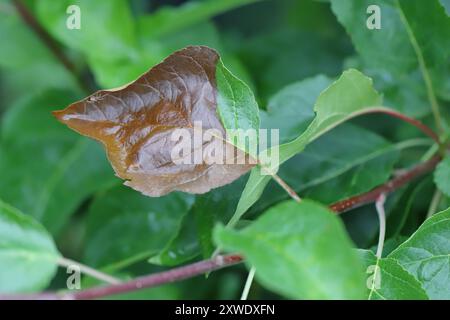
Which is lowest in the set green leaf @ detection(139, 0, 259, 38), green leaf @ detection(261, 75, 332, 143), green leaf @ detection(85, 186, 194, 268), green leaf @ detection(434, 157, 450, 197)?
green leaf @ detection(85, 186, 194, 268)

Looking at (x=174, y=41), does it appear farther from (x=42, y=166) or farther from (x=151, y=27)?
(x=42, y=166)

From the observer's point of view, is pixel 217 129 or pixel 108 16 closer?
pixel 217 129

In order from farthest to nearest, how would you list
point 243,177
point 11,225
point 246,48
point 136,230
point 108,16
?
point 246,48 → point 108,16 → point 136,230 → point 243,177 → point 11,225

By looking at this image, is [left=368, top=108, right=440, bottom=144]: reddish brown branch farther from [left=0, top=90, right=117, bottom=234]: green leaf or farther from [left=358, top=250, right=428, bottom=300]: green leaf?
[left=0, top=90, right=117, bottom=234]: green leaf

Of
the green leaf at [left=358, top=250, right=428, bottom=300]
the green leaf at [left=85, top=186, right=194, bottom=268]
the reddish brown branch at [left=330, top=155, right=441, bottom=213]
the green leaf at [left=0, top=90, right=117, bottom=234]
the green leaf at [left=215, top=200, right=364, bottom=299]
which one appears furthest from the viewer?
the green leaf at [left=0, top=90, right=117, bottom=234]

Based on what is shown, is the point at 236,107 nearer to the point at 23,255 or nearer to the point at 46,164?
the point at 23,255

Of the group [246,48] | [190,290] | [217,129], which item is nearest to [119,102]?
[217,129]

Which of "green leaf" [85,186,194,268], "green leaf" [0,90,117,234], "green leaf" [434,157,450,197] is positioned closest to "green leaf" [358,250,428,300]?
"green leaf" [434,157,450,197]
